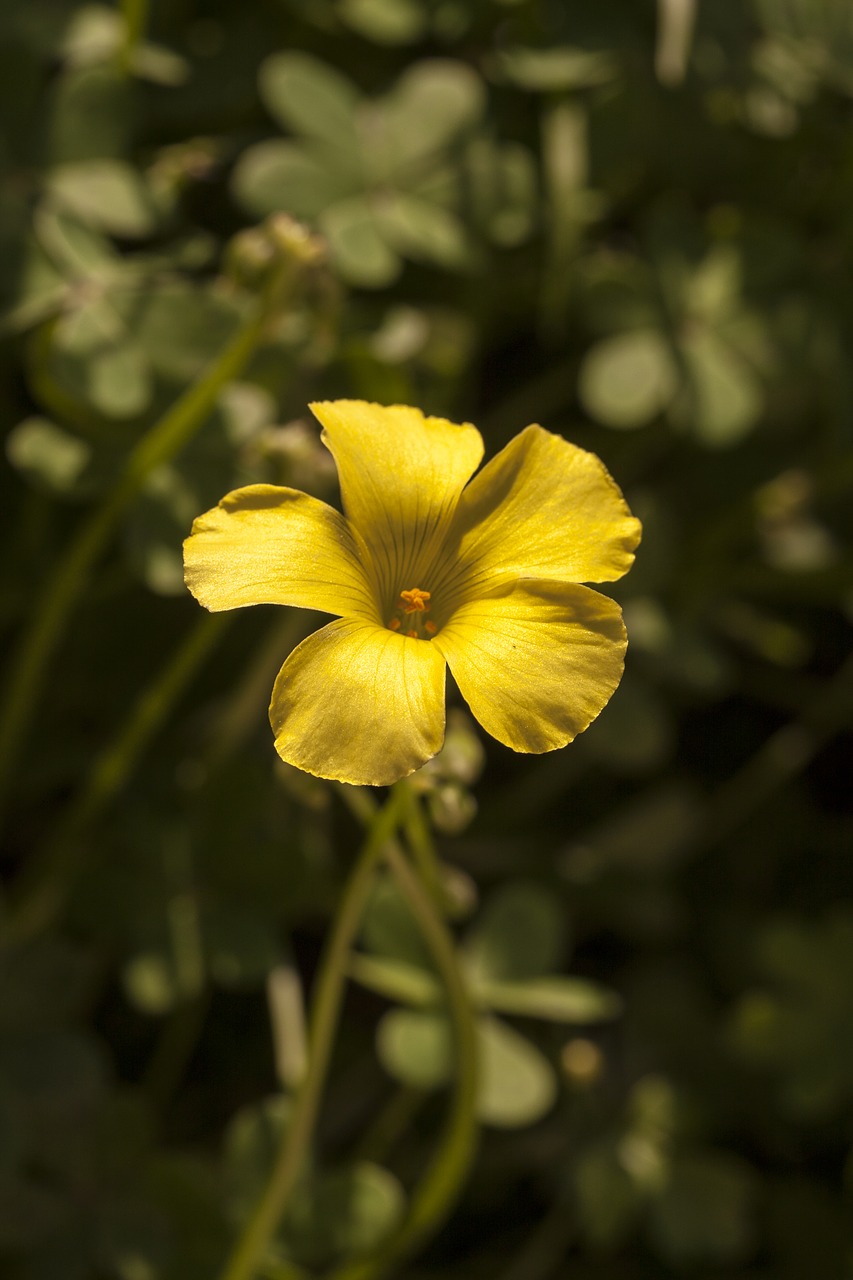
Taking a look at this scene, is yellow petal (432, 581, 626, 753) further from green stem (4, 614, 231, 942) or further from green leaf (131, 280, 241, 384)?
green leaf (131, 280, 241, 384)

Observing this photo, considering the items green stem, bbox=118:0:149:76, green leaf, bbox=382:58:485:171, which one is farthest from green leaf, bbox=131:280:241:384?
green leaf, bbox=382:58:485:171

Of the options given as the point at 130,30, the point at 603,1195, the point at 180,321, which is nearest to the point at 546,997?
the point at 603,1195

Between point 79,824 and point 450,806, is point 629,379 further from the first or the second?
point 79,824

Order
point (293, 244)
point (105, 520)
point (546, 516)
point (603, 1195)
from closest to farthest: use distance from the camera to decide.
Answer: point (546, 516), point (293, 244), point (105, 520), point (603, 1195)

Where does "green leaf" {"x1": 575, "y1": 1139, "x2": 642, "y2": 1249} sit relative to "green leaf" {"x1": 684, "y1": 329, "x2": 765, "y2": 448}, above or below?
below

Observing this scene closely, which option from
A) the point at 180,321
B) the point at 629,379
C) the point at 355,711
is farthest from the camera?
the point at 629,379

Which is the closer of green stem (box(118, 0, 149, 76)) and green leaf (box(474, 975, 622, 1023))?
green stem (box(118, 0, 149, 76))

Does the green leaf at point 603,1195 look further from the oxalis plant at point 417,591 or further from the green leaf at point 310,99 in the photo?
the green leaf at point 310,99

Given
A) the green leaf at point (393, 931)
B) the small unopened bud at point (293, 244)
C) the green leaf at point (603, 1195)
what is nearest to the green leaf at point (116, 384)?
the small unopened bud at point (293, 244)
